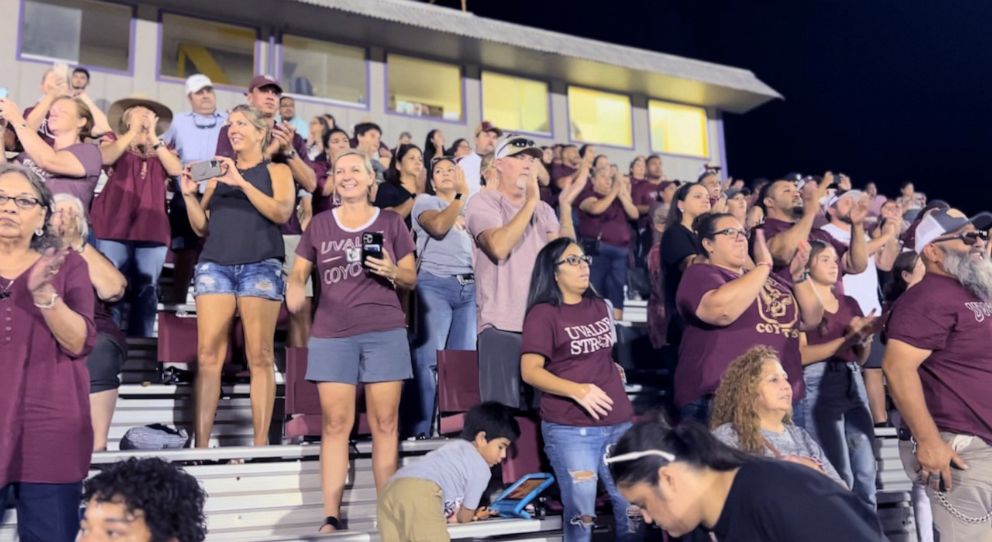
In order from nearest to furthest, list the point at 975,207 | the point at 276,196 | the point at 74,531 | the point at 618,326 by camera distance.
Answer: the point at 74,531 → the point at 276,196 → the point at 618,326 → the point at 975,207

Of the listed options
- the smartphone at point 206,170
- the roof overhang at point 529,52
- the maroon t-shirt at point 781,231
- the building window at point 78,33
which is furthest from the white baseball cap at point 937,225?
the building window at point 78,33

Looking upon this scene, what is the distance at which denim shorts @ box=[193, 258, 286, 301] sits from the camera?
461cm

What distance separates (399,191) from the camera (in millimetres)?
6648

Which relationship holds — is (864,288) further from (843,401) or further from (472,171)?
(472,171)

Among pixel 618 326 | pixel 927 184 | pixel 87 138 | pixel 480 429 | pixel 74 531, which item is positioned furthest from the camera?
pixel 927 184

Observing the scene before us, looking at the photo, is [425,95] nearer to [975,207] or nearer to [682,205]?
[682,205]

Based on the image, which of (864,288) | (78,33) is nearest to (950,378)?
(864,288)

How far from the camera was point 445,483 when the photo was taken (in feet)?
13.0

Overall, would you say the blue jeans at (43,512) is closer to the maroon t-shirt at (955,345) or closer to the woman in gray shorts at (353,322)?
the woman in gray shorts at (353,322)

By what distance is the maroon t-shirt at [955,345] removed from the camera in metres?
3.94

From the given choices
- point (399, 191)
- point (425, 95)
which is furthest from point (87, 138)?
point (425, 95)

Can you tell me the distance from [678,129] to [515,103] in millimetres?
3831

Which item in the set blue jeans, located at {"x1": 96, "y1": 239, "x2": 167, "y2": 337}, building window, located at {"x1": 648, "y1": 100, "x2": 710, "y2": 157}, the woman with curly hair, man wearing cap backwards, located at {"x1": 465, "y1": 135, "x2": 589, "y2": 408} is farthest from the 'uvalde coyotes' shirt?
building window, located at {"x1": 648, "y1": 100, "x2": 710, "y2": 157}

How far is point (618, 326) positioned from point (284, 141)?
9.31 ft
